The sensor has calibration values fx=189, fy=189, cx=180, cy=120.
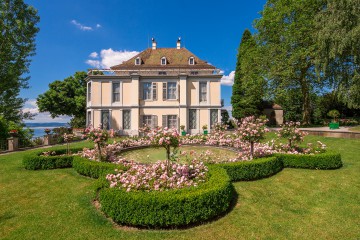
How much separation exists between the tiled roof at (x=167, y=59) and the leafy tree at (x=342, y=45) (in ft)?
45.4

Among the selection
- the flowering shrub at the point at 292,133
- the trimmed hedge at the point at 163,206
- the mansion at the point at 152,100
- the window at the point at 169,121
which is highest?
the mansion at the point at 152,100

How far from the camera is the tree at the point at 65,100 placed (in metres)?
32.5

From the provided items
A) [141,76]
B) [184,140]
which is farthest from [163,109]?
[184,140]

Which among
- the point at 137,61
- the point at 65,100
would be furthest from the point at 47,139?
the point at 137,61

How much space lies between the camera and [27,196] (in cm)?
705

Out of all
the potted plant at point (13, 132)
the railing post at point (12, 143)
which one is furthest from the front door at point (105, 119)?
the railing post at point (12, 143)

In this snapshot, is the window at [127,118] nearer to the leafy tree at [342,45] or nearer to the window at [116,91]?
the window at [116,91]

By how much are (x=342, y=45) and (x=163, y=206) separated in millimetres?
22026

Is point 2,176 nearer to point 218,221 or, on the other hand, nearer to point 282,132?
point 218,221

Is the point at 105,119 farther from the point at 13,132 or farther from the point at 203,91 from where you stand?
the point at 203,91

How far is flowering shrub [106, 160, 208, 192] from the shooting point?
230 inches

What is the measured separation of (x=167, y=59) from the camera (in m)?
30.4

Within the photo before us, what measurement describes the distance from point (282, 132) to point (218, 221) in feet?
26.8

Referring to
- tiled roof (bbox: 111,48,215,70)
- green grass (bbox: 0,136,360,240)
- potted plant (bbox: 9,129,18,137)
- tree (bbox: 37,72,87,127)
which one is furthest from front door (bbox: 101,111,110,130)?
green grass (bbox: 0,136,360,240)
